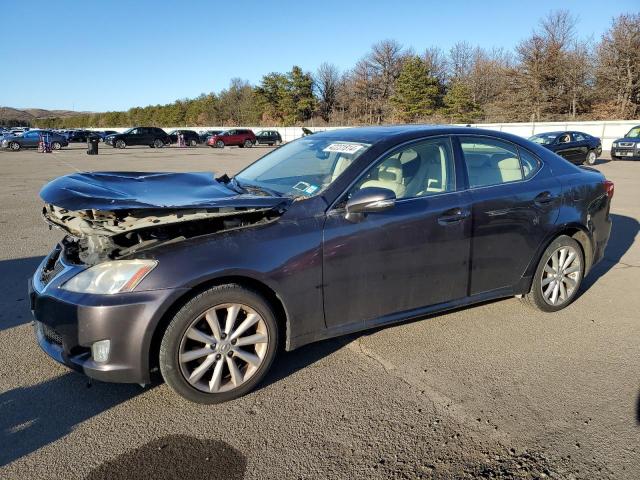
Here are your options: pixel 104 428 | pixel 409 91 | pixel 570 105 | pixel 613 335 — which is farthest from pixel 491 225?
pixel 409 91

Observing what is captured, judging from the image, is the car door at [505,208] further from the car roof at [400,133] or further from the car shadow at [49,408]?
the car shadow at [49,408]

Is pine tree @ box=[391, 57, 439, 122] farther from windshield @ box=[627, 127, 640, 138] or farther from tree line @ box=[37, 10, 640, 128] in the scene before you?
Result: windshield @ box=[627, 127, 640, 138]

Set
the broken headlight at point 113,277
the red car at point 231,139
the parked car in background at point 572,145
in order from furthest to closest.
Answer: the red car at point 231,139 → the parked car in background at point 572,145 → the broken headlight at point 113,277

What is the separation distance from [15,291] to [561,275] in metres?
5.30

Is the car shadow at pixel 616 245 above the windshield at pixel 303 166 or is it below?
below

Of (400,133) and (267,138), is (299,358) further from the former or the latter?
(267,138)

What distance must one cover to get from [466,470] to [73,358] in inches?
88.7

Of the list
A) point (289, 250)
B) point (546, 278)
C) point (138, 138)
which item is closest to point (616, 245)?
point (546, 278)

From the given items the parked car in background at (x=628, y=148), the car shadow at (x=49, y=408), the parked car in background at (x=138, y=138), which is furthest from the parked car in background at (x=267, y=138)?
the car shadow at (x=49, y=408)

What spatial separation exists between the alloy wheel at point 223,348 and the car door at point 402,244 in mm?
524

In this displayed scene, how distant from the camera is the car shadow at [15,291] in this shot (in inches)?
168

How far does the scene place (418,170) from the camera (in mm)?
3801

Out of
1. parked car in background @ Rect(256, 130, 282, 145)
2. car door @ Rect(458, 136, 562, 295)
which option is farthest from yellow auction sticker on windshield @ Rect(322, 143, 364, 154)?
parked car in background @ Rect(256, 130, 282, 145)

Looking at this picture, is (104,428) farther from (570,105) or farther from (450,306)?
(570,105)
